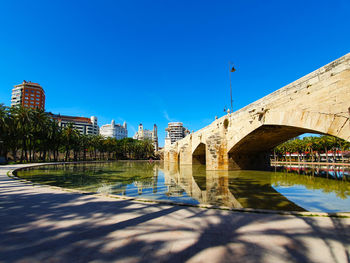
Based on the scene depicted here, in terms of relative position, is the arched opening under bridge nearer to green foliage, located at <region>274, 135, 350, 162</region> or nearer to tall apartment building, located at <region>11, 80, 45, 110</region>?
green foliage, located at <region>274, 135, 350, 162</region>

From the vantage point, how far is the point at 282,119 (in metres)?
11.3

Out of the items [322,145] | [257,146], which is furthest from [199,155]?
[322,145]

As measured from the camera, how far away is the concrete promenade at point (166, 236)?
2355 millimetres

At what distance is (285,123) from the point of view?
1111 cm

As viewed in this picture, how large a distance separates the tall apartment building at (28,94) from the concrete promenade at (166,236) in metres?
114

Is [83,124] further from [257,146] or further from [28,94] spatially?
[257,146]

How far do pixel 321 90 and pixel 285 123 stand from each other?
2.82m

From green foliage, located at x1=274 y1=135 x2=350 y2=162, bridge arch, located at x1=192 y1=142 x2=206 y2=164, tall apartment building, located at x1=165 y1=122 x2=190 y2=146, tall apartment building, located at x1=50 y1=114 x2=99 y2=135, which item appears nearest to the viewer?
bridge arch, located at x1=192 y1=142 x2=206 y2=164

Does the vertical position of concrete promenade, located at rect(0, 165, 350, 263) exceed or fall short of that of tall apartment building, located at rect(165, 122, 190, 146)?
it falls short

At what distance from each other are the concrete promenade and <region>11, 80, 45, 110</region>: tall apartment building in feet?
375

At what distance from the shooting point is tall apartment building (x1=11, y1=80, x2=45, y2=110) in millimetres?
92938

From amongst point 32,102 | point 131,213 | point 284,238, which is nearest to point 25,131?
point 131,213

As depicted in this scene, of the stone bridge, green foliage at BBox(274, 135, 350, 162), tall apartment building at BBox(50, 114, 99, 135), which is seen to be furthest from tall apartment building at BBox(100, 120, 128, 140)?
the stone bridge

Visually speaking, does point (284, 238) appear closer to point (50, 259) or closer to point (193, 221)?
point (193, 221)
